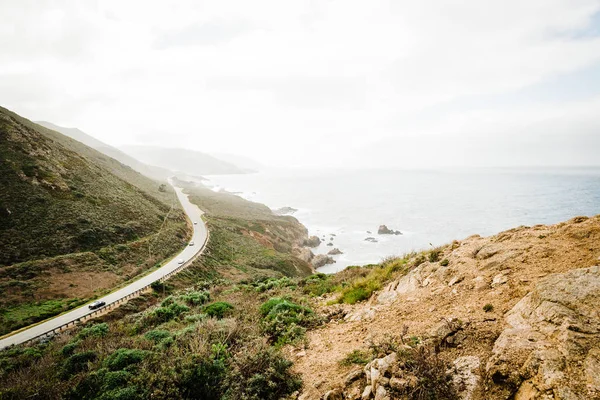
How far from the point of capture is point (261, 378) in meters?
5.63

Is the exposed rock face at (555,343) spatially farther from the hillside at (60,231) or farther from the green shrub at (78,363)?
the hillside at (60,231)

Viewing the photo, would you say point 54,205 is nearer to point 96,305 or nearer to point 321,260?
point 96,305

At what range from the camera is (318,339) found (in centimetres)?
795

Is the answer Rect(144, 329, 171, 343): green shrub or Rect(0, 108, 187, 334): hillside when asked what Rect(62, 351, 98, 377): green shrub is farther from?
Rect(0, 108, 187, 334): hillside

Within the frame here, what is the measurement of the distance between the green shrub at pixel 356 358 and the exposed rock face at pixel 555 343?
2397mm

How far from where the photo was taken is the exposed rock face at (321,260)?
4966 cm

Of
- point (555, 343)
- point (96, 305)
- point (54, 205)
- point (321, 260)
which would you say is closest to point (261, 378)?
point (555, 343)

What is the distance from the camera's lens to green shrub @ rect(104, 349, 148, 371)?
6.96 meters

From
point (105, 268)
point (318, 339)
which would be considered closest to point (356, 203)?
point (105, 268)

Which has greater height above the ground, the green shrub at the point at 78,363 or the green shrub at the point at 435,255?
the green shrub at the point at 435,255

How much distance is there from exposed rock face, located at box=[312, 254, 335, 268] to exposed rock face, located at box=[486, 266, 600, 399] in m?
45.6

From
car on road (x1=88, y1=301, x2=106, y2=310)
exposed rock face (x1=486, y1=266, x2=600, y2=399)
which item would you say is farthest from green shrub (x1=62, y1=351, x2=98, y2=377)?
car on road (x1=88, y1=301, x2=106, y2=310)

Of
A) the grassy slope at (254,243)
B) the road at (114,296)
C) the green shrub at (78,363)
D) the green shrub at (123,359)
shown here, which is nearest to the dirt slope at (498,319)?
the green shrub at (123,359)

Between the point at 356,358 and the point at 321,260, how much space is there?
4508cm
